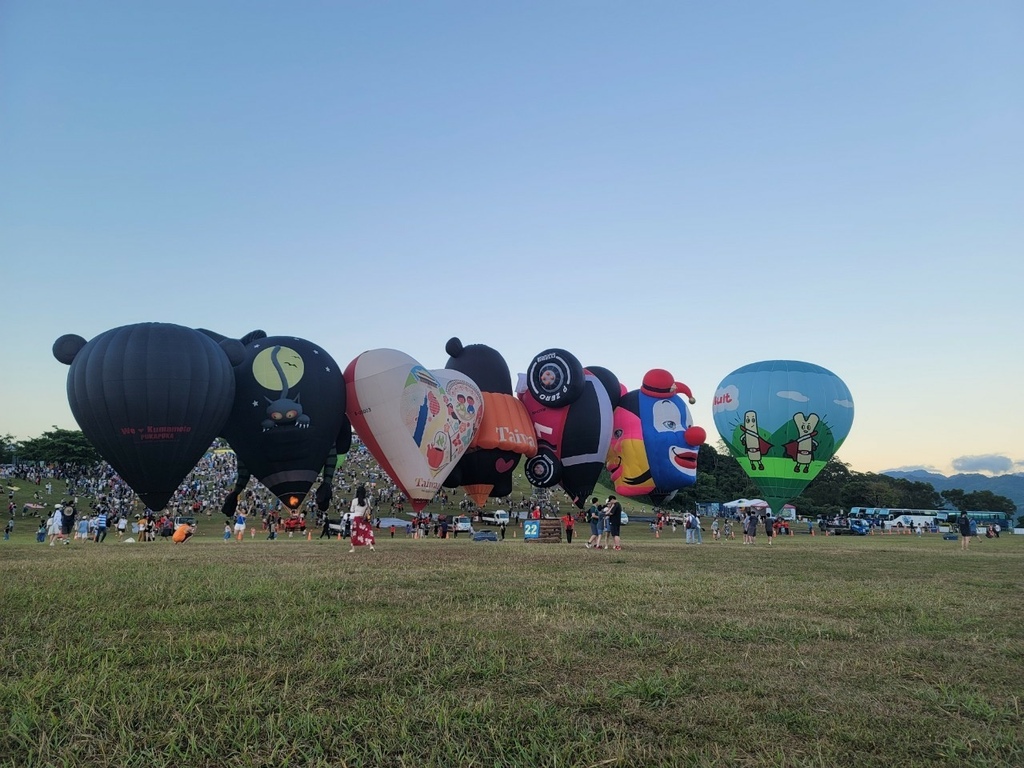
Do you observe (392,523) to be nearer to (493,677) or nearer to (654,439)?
(654,439)

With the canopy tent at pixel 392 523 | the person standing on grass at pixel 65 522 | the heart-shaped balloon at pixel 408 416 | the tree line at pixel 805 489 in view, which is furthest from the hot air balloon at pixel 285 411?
the tree line at pixel 805 489

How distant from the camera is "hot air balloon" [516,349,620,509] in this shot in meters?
38.9

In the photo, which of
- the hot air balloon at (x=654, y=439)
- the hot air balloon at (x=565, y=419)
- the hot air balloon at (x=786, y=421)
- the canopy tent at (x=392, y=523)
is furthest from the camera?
the canopy tent at (x=392, y=523)

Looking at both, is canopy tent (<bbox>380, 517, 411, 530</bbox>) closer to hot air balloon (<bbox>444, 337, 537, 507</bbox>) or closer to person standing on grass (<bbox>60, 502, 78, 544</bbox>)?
hot air balloon (<bbox>444, 337, 537, 507</bbox>)

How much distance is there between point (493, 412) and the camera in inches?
1475

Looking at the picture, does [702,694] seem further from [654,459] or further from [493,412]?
[654,459]

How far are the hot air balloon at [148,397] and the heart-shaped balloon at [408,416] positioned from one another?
6511 mm

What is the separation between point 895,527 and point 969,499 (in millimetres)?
65238

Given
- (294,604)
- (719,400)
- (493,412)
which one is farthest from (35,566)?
(719,400)

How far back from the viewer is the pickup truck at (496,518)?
2069 inches

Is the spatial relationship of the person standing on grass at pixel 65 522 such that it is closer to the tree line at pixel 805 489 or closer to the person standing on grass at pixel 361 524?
the person standing on grass at pixel 361 524

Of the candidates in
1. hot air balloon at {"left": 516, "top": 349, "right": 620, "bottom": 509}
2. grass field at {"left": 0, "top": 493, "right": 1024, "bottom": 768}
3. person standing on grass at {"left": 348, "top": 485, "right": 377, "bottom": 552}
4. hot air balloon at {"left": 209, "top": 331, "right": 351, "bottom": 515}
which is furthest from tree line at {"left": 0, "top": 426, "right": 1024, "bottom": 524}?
grass field at {"left": 0, "top": 493, "right": 1024, "bottom": 768}

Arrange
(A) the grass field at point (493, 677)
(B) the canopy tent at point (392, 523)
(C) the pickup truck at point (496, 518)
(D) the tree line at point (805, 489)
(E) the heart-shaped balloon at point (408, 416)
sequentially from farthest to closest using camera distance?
(D) the tree line at point (805, 489), (C) the pickup truck at point (496, 518), (B) the canopy tent at point (392, 523), (E) the heart-shaped balloon at point (408, 416), (A) the grass field at point (493, 677)

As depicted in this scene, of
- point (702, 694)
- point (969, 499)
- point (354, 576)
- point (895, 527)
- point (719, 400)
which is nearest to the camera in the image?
point (702, 694)
